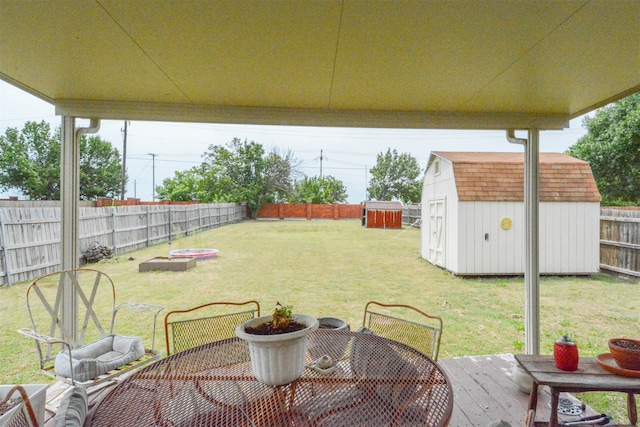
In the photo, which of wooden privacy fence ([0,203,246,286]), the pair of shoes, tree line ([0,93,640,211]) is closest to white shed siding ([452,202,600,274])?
tree line ([0,93,640,211])

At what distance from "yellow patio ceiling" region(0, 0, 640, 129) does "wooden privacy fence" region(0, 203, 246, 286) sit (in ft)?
10.3

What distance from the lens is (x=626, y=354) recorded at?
149 centimetres

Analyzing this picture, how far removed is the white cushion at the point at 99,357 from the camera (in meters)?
1.67

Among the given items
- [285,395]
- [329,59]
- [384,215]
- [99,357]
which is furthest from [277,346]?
[384,215]

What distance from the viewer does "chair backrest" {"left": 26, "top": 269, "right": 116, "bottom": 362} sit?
6.78ft

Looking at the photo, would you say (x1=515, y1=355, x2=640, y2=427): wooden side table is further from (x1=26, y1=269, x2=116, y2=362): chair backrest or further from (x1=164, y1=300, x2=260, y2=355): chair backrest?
(x1=26, y1=269, x2=116, y2=362): chair backrest

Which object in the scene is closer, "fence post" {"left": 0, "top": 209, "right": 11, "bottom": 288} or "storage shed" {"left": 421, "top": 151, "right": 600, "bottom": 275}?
"fence post" {"left": 0, "top": 209, "right": 11, "bottom": 288}

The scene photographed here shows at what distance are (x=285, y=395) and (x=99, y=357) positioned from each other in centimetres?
136

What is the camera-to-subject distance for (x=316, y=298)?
Answer: 443cm

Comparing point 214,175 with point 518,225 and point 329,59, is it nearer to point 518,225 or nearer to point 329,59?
point 518,225

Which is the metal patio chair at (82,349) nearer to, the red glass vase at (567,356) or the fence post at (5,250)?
the red glass vase at (567,356)

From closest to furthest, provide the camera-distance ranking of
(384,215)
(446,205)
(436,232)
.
Result: 1. (446,205)
2. (436,232)
3. (384,215)

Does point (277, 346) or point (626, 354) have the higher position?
point (277, 346)

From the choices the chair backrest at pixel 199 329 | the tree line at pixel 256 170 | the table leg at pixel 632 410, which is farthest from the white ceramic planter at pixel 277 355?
the tree line at pixel 256 170
